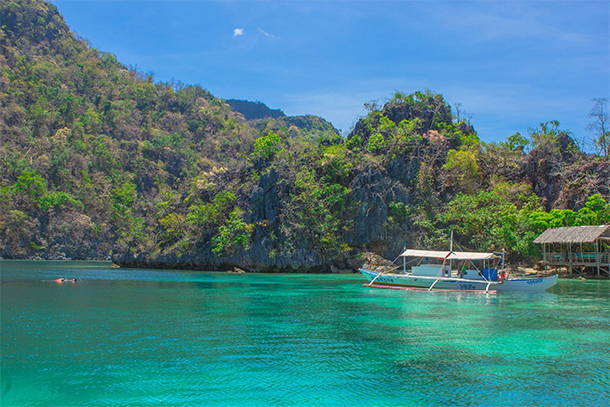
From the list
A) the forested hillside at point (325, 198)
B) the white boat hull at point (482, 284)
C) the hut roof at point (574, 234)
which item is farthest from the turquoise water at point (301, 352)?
the forested hillside at point (325, 198)

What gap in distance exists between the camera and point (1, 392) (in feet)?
34.9

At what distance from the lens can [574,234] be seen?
3816 centimetres

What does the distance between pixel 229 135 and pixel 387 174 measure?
74367 millimetres

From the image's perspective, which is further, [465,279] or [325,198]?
[325,198]

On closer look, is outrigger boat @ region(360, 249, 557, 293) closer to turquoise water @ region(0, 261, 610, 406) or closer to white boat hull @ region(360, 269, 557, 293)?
white boat hull @ region(360, 269, 557, 293)

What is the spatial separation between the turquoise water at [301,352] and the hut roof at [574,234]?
13912 mm

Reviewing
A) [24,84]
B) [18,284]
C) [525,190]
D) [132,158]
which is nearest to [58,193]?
[132,158]

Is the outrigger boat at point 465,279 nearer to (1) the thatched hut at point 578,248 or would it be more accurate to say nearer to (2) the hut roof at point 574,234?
(2) the hut roof at point 574,234

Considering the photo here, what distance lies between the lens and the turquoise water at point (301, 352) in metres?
10.6

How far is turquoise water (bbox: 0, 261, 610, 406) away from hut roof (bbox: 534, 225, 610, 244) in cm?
1391

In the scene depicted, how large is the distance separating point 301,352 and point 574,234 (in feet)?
108

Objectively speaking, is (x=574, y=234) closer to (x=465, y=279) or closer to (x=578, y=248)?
(x=578, y=248)

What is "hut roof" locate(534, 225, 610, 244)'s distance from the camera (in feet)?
122

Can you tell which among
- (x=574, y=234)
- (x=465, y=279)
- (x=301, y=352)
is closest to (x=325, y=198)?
(x=465, y=279)
